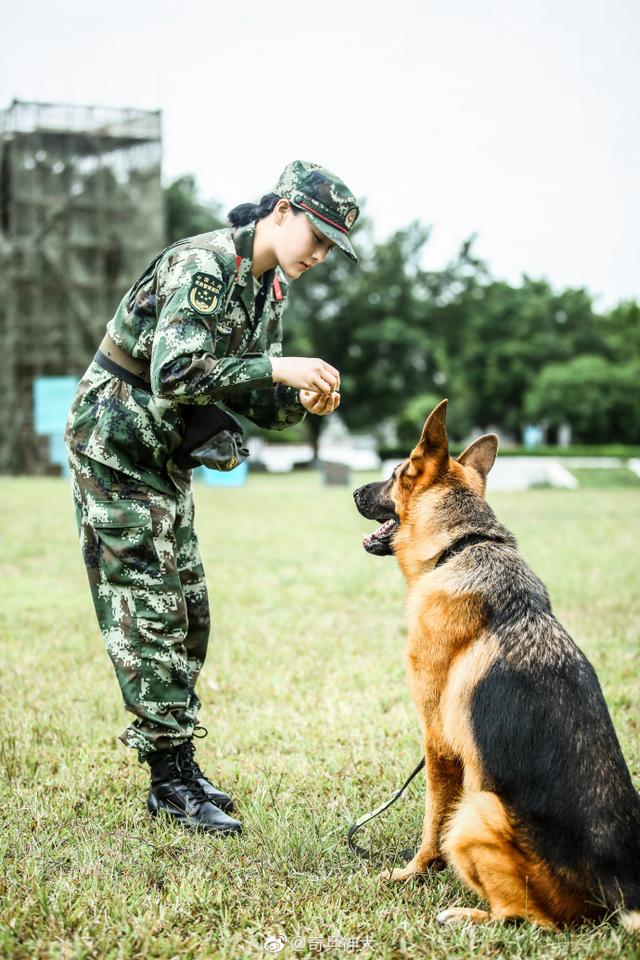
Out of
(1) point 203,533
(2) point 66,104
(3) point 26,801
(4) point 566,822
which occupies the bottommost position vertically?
(1) point 203,533

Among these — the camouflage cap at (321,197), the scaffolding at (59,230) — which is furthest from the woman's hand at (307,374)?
the scaffolding at (59,230)

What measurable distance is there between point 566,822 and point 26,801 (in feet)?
7.34

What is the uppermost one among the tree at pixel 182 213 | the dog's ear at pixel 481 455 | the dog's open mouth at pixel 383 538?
A: the tree at pixel 182 213

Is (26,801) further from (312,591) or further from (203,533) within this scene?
(203,533)

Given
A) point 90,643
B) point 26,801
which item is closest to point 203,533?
point 90,643

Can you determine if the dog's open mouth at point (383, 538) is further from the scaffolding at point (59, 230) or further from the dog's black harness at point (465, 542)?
the scaffolding at point (59, 230)

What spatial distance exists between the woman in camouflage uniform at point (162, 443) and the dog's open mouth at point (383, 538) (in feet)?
1.77

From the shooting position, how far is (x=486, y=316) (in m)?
55.0

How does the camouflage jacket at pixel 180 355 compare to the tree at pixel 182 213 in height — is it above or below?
below

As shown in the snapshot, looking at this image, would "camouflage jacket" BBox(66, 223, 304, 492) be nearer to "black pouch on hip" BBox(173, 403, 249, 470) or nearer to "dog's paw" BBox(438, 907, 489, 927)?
"black pouch on hip" BBox(173, 403, 249, 470)

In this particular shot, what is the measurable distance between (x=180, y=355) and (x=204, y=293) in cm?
27

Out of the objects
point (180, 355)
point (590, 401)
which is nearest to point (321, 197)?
point (180, 355)

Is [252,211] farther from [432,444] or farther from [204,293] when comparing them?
[432,444]

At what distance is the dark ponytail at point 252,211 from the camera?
3328mm
